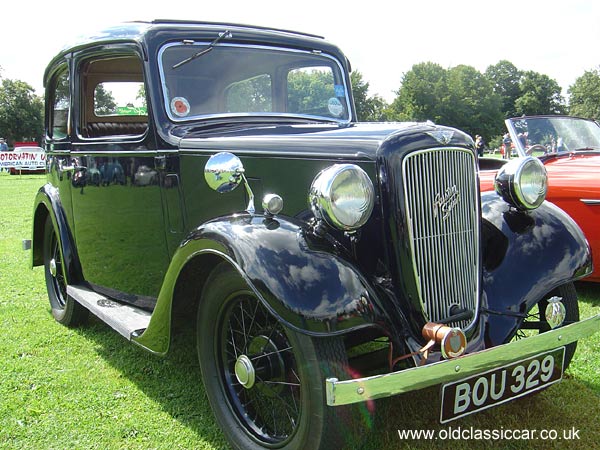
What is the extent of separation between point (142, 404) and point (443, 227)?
1.84 m

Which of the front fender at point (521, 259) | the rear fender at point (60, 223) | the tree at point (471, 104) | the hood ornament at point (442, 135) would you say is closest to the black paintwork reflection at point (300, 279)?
→ the hood ornament at point (442, 135)

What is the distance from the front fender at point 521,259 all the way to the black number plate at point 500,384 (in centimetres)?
23

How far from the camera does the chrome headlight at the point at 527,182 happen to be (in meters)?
2.86

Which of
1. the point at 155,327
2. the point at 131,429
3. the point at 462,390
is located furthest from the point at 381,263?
the point at 131,429

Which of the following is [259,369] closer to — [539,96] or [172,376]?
[172,376]

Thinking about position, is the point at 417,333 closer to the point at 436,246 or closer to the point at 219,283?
the point at 436,246

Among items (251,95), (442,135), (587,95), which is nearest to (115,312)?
(251,95)

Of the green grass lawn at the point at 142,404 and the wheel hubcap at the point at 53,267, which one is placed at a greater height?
the wheel hubcap at the point at 53,267

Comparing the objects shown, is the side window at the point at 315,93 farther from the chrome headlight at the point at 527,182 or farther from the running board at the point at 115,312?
the running board at the point at 115,312

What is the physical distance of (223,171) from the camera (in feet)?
8.27

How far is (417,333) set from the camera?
7.72ft

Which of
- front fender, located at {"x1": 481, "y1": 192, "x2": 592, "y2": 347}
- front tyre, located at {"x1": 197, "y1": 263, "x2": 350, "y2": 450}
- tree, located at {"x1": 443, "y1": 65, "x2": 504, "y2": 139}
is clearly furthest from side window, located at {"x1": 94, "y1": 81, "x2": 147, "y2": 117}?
tree, located at {"x1": 443, "y1": 65, "x2": 504, "y2": 139}

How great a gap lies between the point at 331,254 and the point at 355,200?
0.24m

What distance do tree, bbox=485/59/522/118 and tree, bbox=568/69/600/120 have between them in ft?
54.8
